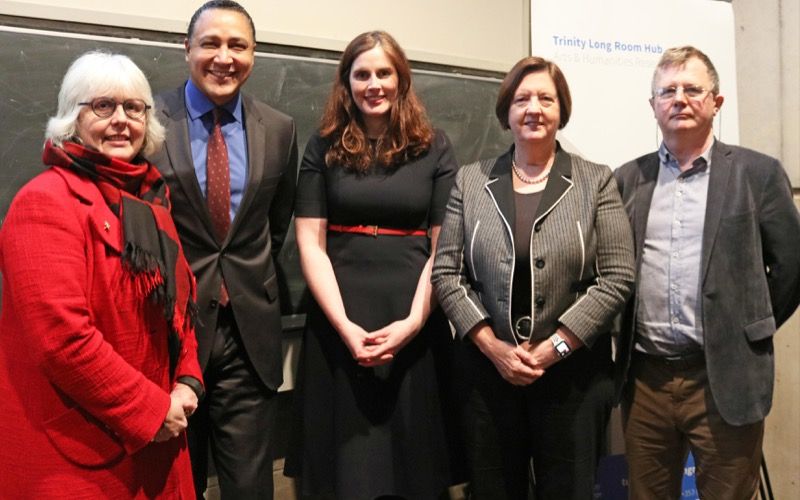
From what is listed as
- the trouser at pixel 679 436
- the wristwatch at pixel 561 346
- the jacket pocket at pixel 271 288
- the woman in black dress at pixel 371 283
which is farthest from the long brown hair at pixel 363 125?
the trouser at pixel 679 436

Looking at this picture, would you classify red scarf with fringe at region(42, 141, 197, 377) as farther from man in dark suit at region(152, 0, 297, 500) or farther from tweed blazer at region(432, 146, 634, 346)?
tweed blazer at region(432, 146, 634, 346)

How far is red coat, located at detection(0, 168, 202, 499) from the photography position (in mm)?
1296

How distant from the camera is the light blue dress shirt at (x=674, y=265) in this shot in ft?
6.44

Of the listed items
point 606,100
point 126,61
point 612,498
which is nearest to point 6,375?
point 126,61

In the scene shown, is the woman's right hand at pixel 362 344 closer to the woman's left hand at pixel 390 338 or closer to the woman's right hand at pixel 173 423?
the woman's left hand at pixel 390 338

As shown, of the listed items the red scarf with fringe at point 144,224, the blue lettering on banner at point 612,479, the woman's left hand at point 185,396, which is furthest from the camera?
the blue lettering on banner at point 612,479

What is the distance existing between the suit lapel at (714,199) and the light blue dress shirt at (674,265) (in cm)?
2

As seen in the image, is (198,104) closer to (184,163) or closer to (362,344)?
(184,163)

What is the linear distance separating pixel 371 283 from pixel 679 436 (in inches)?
41.4

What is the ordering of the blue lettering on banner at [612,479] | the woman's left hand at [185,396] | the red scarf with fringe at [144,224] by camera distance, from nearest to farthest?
the red scarf with fringe at [144,224] → the woman's left hand at [185,396] → the blue lettering on banner at [612,479]

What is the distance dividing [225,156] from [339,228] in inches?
16.5

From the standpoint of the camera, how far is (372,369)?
2.04 m

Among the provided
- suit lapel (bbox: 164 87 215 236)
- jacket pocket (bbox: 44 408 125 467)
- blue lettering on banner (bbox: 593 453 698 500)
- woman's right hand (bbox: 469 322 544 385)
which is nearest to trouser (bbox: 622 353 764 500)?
woman's right hand (bbox: 469 322 544 385)

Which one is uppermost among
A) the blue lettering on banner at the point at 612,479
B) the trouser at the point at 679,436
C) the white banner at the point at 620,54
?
the white banner at the point at 620,54
